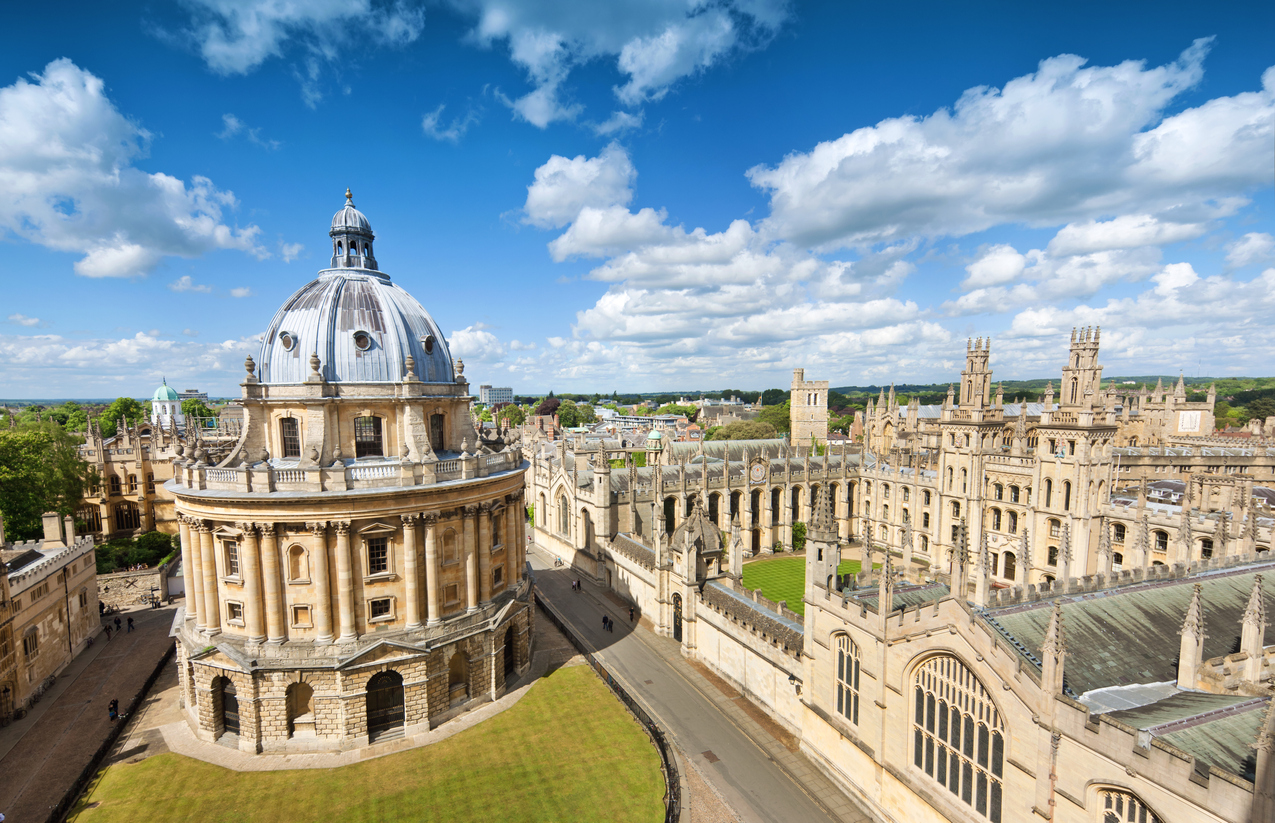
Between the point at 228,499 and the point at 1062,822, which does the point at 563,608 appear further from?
the point at 1062,822

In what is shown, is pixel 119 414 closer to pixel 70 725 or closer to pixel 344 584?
pixel 70 725

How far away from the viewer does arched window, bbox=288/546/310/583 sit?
86.1ft

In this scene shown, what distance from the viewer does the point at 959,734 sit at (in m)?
18.2

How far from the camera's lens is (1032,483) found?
4456 cm

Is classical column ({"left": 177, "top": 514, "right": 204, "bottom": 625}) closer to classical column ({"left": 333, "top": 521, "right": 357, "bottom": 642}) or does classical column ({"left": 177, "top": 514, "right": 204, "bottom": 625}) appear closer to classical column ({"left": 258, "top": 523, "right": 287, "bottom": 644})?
classical column ({"left": 258, "top": 523, "right": 287, "bottom": 644})

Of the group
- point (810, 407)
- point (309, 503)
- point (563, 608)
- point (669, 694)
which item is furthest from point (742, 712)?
point (810, 407)

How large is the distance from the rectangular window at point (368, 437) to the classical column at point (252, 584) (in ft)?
18.9

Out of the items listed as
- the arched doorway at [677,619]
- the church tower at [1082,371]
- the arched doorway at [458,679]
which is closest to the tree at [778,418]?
the church tower at [1082,371]

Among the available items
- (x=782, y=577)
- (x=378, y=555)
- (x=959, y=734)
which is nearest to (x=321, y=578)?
(x=378, y=555)

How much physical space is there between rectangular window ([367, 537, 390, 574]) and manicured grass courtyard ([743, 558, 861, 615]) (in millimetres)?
28090

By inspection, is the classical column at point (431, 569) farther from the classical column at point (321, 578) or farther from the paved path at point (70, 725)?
the paved path at point (70, 725)

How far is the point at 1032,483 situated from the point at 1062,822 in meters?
36.0

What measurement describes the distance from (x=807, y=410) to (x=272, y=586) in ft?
263

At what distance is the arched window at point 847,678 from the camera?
22.5 m
